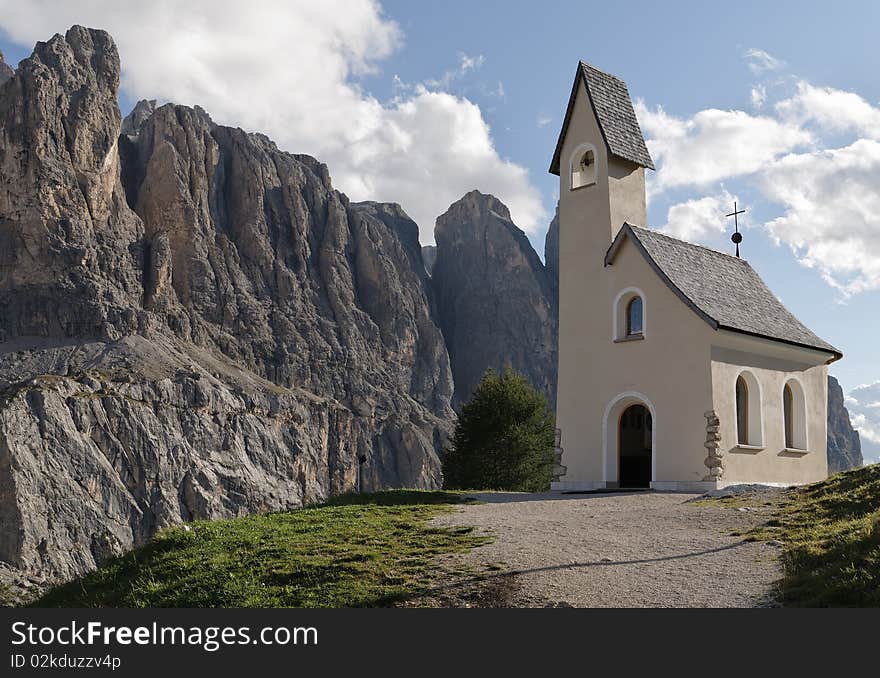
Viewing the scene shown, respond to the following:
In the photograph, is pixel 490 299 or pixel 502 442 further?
pixel 490 299

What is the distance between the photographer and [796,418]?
3094cm

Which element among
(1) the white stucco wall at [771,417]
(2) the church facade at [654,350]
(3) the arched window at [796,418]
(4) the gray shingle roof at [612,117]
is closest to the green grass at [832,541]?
(1) the white stucco wall at [771,417]

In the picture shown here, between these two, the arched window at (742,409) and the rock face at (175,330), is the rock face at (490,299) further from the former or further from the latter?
the arched window at (742,409)

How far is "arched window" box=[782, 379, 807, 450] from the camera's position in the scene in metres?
30.9

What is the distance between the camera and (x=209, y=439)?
116500mm

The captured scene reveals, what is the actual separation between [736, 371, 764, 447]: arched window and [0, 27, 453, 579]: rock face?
242 feet

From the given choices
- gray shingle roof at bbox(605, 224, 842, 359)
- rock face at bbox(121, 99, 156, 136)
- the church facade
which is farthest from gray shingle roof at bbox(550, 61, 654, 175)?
rock face at bbox(121, 99, 156, 136)

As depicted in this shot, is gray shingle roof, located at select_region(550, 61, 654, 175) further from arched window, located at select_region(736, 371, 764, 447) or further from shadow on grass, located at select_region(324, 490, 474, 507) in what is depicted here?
shadow on grass, located at select_region(324, 490, 474, 507)

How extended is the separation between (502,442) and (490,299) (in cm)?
14154

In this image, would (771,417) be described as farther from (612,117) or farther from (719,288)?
(612,117)

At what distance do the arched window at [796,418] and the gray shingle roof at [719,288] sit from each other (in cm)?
164

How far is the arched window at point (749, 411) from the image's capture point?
94.6 feet

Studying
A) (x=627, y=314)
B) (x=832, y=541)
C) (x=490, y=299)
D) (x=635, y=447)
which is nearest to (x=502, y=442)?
(x=635, y=447)

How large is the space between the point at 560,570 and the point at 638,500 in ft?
34.6
